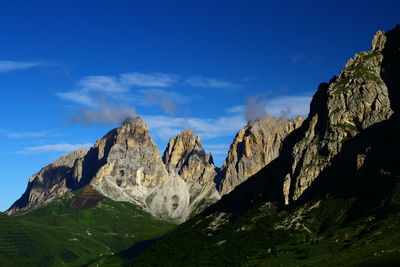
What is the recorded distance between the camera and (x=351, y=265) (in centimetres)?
19938

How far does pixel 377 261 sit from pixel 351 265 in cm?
1126

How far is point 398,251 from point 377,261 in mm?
12708

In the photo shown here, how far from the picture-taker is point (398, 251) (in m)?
199

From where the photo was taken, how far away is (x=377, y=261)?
7515 inches

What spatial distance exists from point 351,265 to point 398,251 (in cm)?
1728
